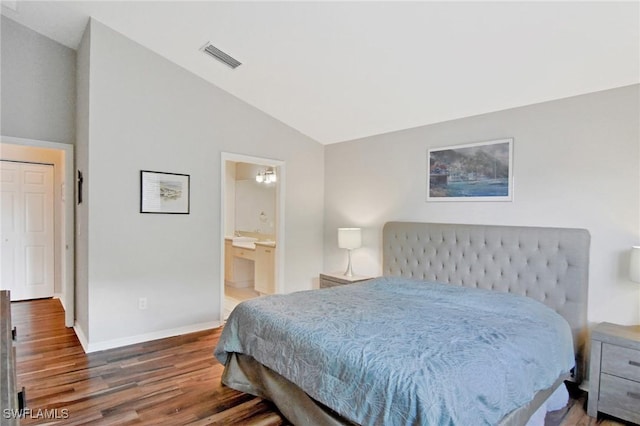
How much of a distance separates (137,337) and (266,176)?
3.28 meters

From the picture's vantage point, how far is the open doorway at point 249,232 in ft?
17.1

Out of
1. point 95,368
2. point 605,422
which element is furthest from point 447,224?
point 95,368

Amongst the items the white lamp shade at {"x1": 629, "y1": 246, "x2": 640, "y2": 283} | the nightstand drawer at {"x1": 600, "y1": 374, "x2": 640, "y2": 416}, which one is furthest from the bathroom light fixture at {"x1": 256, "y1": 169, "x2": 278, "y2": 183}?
the nightstand drawer at {"x1": 600, "y1": 374, "x2": 640, "y2": 416}

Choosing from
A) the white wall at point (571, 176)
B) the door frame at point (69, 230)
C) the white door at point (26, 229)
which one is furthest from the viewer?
the white door at point (26, 229)

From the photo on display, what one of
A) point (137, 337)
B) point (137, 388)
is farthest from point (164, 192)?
point (137, 388)

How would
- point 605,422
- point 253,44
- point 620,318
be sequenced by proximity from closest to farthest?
point 605,422 < point 620,318 < point 253,44

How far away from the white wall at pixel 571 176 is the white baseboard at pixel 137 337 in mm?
2560

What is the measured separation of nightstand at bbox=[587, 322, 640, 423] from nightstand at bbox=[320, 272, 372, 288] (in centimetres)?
224

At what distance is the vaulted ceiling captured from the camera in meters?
2.27

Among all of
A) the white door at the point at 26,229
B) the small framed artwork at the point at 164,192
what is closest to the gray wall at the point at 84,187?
the small framed artwork at the point at 164,192

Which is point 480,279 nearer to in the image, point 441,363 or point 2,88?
point 441,363

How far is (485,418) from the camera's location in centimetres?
154

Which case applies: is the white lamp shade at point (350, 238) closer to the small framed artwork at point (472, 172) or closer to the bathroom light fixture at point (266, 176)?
the small framed artwork at point (472, 172)

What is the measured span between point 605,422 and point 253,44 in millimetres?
3791
